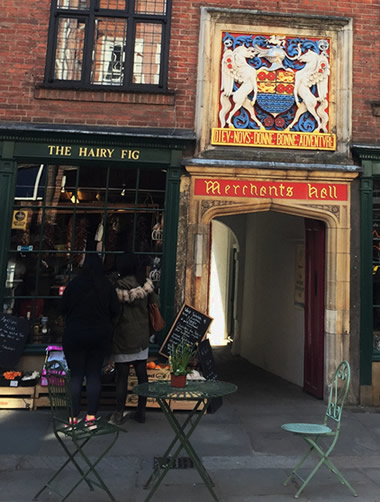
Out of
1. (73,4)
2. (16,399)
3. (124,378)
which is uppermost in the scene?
(73,4)

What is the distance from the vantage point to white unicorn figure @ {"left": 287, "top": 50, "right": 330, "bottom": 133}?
22.0ft

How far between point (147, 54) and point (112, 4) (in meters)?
1.06

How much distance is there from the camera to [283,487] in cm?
365

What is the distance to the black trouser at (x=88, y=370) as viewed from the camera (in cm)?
475

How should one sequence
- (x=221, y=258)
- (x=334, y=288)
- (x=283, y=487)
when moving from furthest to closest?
(x=221, y=258)
(x=334, y=288)
(x=283, y=487)

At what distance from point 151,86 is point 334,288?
444 cm

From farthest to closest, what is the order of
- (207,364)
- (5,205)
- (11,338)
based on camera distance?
(5,205)
(207,364)
(11,338)

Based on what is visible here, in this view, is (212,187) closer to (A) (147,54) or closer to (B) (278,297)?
(A) (147,54)

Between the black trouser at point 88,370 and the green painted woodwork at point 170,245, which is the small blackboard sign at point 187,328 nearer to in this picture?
the green painted woodwork at point 170,245

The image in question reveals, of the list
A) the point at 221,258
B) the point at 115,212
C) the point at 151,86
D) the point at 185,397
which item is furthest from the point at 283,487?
the point at 221,258

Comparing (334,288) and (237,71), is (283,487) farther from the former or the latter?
(237,71)

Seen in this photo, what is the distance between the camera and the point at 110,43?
678 centimetres

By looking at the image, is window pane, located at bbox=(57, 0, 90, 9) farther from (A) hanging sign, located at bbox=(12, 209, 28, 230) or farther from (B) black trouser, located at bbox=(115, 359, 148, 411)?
(B) black trouser, located at bbox=(115, 359, 148, 411)

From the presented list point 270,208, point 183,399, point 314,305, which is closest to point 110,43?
point 270,208
